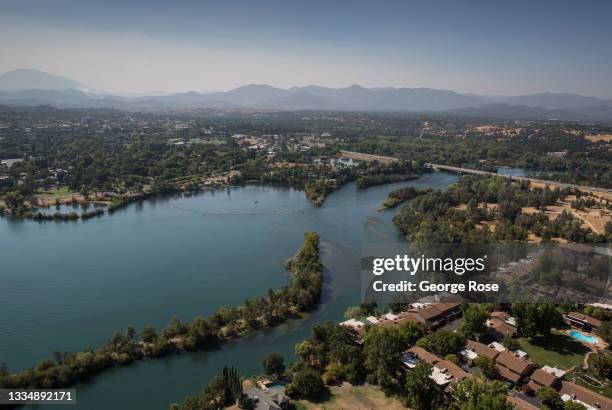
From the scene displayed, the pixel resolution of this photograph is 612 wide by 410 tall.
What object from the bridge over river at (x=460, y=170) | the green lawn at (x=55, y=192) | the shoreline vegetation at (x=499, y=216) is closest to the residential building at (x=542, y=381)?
the shoreline vegetation at (x=499, y=216)

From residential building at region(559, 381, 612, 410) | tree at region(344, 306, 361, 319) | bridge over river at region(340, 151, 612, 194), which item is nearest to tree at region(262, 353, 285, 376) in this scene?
tree at region(344, 306, 361, 319)

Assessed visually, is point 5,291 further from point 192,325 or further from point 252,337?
point 252,337

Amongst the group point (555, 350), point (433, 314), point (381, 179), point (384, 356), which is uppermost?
point (381, 179)

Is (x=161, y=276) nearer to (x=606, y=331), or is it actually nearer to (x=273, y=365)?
(x=273, y=365)

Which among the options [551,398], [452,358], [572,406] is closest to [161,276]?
[452,358]

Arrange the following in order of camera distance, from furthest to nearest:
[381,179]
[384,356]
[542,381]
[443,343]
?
[381,179] < [443,343] < [384,356] < [542,381]

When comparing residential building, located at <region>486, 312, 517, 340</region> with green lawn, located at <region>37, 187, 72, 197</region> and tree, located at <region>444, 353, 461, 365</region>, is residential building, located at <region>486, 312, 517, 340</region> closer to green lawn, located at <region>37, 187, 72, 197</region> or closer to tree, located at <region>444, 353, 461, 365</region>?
tree, located at <region>444, 353, 461, 365</region>

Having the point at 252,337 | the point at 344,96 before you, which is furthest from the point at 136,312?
the point at 344,96
